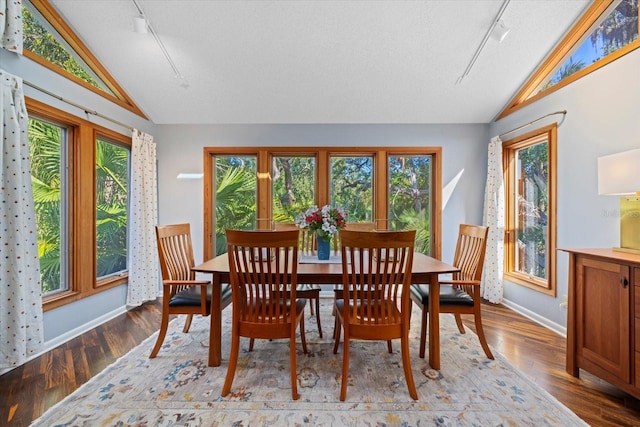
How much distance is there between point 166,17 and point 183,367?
2.88 meters

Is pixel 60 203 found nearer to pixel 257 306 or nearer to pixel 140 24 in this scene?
pixel 140 24

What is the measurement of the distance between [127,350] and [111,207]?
172cm

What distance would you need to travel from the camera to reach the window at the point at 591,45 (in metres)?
2.22

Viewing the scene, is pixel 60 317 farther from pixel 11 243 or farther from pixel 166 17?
pixel 166 17

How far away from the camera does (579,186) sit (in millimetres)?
2600

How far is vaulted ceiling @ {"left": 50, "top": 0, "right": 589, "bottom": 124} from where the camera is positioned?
2395 millimetres

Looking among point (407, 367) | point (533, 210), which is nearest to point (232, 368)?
point (407, 367)

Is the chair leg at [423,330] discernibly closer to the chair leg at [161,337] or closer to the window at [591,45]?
the chair leg at [161,337]

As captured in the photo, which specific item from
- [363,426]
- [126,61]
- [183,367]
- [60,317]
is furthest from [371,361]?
Answer: [126,61]

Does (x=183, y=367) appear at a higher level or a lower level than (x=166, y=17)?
lower

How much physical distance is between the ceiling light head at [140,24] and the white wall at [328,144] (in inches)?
61.1

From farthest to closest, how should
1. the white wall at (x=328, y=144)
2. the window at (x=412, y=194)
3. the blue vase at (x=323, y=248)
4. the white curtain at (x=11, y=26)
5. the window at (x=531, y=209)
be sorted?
1. the window at (x=412, y=194)
2. the white wall at (x=328, y=144)
3. the window at (x=531, y=209)
4. the blue vase at (x=323, y=248)
5. the white curtain at (x=11, y=26)

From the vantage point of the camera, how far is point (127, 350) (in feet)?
7.86

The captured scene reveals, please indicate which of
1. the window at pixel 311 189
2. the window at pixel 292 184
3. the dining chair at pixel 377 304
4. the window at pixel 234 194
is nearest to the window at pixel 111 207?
the window at pixel 311 189
